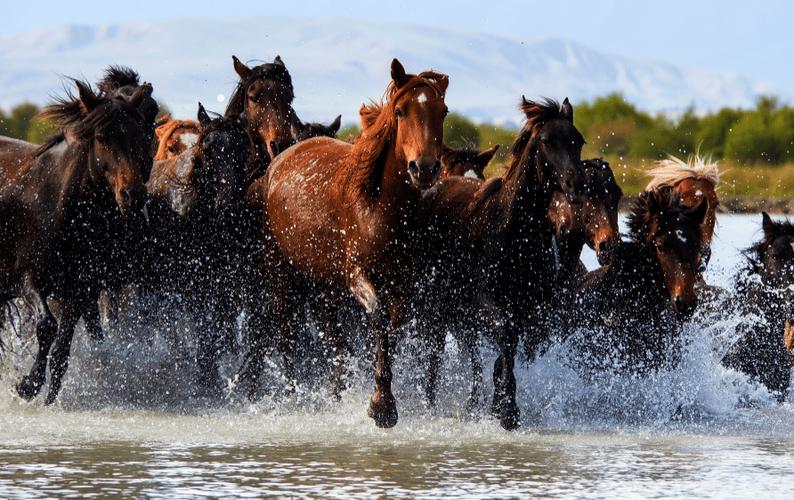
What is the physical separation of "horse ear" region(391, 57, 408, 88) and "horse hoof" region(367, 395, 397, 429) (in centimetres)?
150

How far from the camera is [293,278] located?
373 inches

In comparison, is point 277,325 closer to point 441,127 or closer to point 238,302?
point 238,302

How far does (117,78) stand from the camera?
9.62 metres

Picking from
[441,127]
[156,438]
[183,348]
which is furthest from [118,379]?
[441,127]

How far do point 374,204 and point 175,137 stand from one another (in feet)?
10.3

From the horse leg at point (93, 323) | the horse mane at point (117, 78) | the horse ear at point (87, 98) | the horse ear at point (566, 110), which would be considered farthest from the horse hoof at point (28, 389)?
the horse ear at point (566, 110)

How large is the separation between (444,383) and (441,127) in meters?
1.81

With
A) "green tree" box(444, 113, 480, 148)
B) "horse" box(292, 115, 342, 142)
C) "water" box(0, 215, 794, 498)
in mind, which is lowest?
"water" box(0, 215, 794, 498)

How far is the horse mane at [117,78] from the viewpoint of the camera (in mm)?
9586

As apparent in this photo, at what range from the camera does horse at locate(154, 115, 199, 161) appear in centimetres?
1098

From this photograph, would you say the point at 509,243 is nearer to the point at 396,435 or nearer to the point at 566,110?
the point at 566,110

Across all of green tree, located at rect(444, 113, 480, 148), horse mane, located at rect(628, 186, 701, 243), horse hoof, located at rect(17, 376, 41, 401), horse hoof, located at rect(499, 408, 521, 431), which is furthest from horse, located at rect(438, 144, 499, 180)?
horse hoof, located at rect(17, 376, 41, 401)

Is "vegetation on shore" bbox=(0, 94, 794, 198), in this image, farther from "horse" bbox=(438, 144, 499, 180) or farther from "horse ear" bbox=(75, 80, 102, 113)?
"horse ear" bbox=(75, 80, 102, 113)

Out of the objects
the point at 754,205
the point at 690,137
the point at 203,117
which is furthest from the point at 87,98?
the point at 690,137
